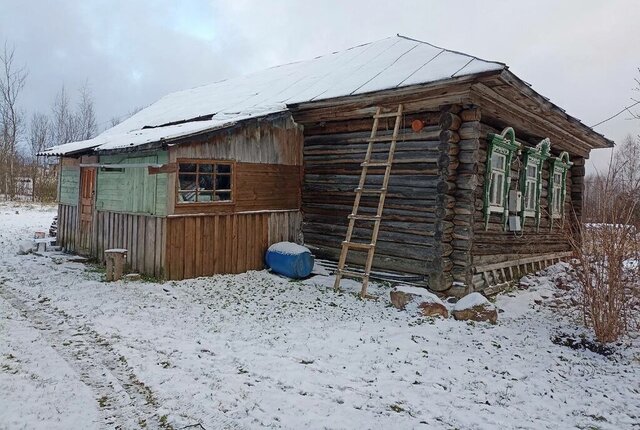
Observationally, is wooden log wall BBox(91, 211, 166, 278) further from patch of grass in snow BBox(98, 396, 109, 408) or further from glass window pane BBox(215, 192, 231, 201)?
patch of grass in snow BBox(98, 396, 109, 408)

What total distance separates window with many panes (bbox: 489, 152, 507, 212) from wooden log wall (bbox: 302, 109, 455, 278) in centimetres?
159

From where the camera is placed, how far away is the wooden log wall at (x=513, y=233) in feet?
29.5

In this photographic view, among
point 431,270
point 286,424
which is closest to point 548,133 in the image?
point 431,270

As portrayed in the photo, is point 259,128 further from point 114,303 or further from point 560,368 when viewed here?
point 560,368

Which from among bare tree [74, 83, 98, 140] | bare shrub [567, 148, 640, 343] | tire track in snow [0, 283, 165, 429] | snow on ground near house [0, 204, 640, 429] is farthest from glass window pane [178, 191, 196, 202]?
bare tree [74, 83, 98, 140]

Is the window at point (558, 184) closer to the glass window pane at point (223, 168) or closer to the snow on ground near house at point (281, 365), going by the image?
the snow on ground near house at point (281, 365)

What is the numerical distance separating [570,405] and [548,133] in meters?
8.94

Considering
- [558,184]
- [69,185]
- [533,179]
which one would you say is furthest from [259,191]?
[558,184]

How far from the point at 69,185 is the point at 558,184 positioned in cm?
1423

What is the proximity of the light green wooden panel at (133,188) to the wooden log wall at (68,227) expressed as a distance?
1.73 meters

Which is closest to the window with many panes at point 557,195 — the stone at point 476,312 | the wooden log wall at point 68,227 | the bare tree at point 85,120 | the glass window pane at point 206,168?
the stone at point 476,312

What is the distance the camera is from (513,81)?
8.03m

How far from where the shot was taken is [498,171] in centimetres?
962

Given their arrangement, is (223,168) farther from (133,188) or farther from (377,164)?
(377,164)
